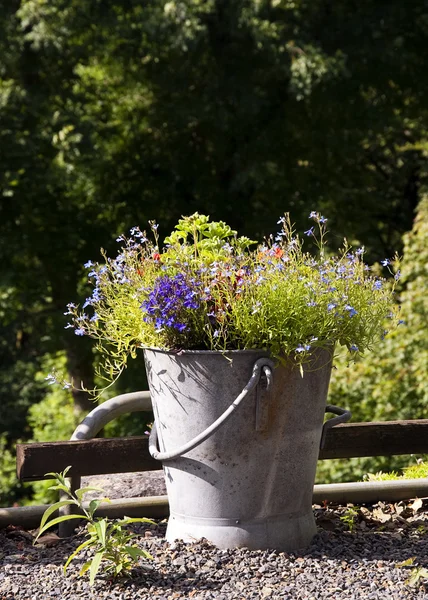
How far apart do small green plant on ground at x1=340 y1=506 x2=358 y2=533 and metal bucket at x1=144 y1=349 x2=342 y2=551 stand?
243 millimetres

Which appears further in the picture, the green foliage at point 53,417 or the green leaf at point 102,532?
the green foliage at point 53,417

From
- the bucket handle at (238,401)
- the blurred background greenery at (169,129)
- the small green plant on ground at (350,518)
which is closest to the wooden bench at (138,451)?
the small green plant on ground at (350,518)

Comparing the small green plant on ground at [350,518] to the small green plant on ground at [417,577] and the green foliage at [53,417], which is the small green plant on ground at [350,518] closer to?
the small green plant on ground at [417,577]

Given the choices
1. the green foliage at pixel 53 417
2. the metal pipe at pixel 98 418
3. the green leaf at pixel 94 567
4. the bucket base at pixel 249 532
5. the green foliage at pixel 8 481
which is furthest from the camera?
the green foliage at pixel 53 417

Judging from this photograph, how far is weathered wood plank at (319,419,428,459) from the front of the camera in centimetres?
334

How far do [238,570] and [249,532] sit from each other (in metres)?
0.17

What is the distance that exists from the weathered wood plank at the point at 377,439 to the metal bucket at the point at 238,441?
0.40 meters

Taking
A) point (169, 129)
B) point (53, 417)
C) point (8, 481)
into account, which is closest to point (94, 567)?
point (169, 129)

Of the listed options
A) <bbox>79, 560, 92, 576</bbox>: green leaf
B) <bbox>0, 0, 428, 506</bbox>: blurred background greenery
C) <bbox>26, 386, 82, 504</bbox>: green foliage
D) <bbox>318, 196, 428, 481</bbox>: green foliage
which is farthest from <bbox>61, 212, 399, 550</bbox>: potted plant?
<bbox>26, 386, 82, 504</bbox>: green foliage

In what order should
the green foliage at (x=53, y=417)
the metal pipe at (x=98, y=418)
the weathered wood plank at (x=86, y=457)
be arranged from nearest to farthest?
the weathered wood plank at (x=86, y=457) < the metal pipe at (x=98, y=418) < the green foliage at (x=53, y=417)

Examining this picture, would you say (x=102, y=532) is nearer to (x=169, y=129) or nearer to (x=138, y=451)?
(x=138, y=451)

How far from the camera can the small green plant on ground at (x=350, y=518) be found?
3123 millimetres

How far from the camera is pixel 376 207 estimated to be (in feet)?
46.0

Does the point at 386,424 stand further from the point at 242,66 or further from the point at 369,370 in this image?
the point at 242,66
